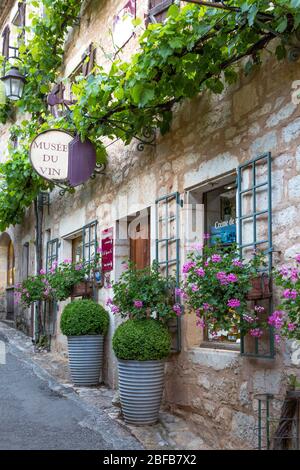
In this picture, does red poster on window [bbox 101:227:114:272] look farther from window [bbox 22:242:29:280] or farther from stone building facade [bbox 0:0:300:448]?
window [bbox 22:242:29:280]

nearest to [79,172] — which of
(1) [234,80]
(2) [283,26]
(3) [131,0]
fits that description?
(3) [131,0]

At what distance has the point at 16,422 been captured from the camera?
5.01m

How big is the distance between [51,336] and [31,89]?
4174 millimetres

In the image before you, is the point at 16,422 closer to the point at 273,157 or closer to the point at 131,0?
the point at 273,157

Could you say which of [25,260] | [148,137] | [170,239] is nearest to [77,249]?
[148,137]

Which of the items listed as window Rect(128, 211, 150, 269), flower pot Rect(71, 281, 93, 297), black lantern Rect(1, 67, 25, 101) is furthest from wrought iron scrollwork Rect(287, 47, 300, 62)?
black lantern Rect(1, 67, 25, 101)

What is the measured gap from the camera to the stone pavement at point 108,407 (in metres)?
4.61

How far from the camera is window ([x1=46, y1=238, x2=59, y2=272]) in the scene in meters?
9.27

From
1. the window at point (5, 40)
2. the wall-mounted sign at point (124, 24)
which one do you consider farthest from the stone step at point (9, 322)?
the wall-mounted sign at point (124, 24)

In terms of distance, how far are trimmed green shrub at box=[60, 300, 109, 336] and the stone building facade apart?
0.54 feet

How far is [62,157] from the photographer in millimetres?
6938

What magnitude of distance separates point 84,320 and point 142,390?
69.9 inches

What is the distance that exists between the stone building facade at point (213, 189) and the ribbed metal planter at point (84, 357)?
186 millimetres

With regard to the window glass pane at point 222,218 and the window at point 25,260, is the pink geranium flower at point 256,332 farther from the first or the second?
the window at point 25,260
